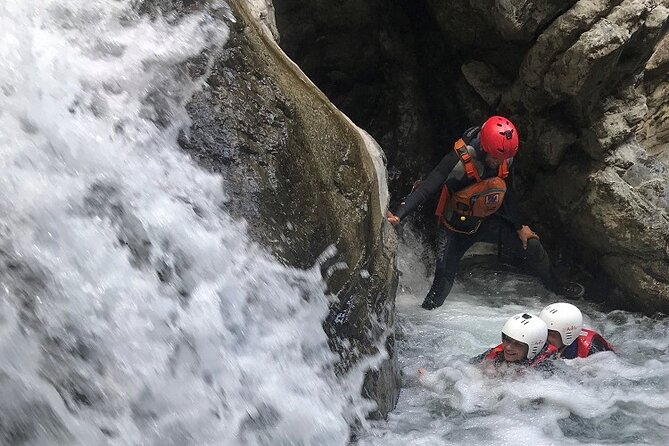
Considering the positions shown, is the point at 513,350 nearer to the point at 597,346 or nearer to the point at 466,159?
the point at 597,346

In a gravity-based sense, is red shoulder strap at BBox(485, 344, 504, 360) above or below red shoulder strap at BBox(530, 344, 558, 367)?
below

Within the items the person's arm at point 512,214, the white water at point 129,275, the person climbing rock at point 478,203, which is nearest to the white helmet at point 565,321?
the person climbing rock at point 478,203

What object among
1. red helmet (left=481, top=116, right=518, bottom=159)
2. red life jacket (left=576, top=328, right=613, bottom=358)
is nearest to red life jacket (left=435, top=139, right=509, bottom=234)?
red helmet (left=481, top=116, right=518, bottom=159)

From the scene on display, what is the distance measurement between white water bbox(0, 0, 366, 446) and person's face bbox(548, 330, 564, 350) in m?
2.00

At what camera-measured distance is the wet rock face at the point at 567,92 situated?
596 cm

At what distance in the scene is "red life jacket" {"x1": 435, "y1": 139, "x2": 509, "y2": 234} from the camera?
6.04 meters

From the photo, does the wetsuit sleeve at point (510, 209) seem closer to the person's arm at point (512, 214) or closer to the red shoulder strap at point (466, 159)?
the person's arm at point (512, 214)

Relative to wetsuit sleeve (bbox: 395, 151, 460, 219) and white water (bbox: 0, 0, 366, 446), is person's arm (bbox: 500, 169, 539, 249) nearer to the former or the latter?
wetsuit sleeve (bbox: 395, 151, 460, 219)

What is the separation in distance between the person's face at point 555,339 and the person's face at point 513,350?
372 mm

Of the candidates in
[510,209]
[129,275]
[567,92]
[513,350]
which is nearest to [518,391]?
[513,350]

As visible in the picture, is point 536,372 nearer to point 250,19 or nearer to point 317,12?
point 250,19

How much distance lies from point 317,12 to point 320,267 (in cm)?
479

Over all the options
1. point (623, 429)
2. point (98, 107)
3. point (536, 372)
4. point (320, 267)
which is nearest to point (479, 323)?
point (536, 372)

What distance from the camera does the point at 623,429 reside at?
13.0 feet
